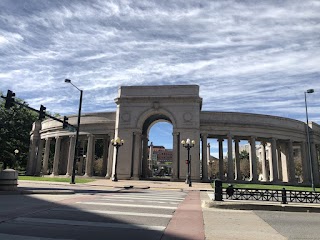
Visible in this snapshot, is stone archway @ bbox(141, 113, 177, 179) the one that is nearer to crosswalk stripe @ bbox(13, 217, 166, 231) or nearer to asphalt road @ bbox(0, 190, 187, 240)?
asphalt road @ bbox(0, 190, 187, 240)

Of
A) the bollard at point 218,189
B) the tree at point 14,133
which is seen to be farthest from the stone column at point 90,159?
the bollard at point 218,189

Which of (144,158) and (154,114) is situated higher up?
(154,114)

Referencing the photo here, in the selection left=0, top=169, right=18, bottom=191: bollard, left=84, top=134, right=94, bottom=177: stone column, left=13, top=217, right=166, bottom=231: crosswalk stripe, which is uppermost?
left=84, top=134, right=94, bottom=177: stone column

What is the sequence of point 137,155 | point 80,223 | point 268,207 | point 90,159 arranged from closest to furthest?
point 80,223 → point 268,207 → point 137,155 → point 90,159

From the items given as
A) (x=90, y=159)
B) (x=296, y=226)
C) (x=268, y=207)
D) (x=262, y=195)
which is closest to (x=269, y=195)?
(x=262, y=195)

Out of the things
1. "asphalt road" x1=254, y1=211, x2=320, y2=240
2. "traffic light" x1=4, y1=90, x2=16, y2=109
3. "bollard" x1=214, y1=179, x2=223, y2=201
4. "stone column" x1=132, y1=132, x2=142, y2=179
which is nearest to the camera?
"asphalt road" x1=254, y1=211, x2=320, y2=240

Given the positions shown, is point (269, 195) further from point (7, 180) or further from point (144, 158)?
point (144, 158)

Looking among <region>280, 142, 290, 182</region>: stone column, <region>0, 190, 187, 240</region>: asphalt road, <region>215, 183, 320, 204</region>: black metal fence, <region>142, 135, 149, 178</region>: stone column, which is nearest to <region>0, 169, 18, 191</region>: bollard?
<region>0, 190, 187, 240</region>: asphalt road

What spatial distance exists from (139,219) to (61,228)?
8.12 ft

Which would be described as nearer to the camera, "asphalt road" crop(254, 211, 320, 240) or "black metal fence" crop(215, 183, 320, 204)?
"asphalt road" crop(254, 211, 320, 240)

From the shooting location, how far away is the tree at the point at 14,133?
57938 millimetres

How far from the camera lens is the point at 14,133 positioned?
60.1 meters

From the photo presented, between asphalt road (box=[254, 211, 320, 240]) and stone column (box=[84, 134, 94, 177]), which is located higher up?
stone column (box=[84, 134, 94, 177])

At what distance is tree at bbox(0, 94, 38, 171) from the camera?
57938mm
